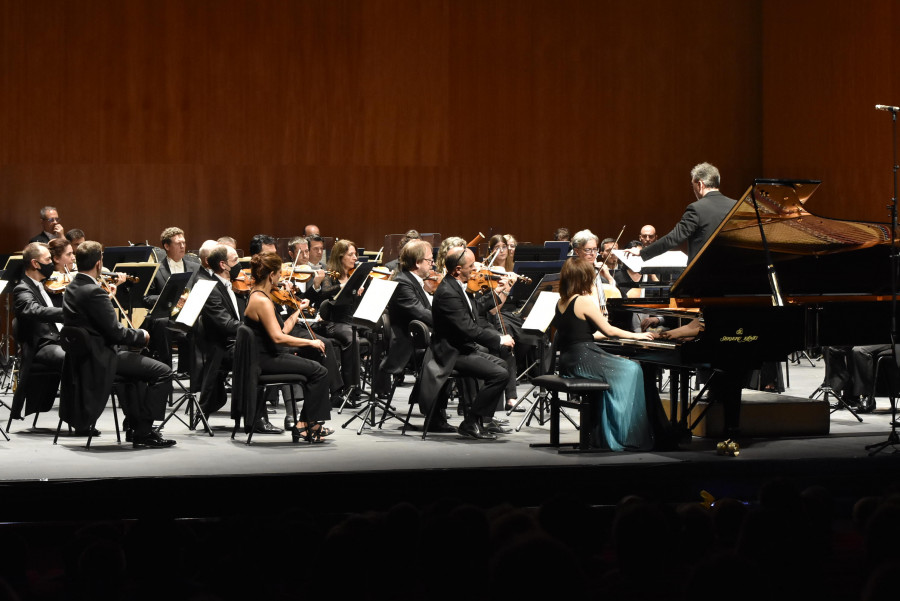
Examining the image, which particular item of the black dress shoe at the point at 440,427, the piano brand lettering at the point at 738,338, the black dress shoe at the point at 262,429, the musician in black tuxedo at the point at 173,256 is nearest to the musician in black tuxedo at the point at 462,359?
the black dress shoe at the point at 440,427

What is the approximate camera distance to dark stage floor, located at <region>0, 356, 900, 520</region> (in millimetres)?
4797

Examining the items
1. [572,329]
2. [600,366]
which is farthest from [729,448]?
[572,329]

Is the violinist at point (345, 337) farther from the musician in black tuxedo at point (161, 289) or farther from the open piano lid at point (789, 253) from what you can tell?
the open piano lid at point (789, 253)

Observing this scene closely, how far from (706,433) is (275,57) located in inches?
317

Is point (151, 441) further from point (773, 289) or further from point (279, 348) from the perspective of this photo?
point (773, 289)

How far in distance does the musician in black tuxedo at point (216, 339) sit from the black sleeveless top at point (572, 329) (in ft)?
6.64

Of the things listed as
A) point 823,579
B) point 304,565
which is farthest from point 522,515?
point 823,579

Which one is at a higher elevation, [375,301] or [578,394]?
[375,301]

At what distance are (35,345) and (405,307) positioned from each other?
221 cm

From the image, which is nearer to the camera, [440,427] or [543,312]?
[440,427]

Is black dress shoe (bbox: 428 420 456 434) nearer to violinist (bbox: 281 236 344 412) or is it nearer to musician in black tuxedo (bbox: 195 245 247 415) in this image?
violinist (bbox: 281 236 344 412)

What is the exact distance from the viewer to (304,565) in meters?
2.99

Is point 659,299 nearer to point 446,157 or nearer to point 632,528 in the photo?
point 632,528

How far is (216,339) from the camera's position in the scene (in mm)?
6715
